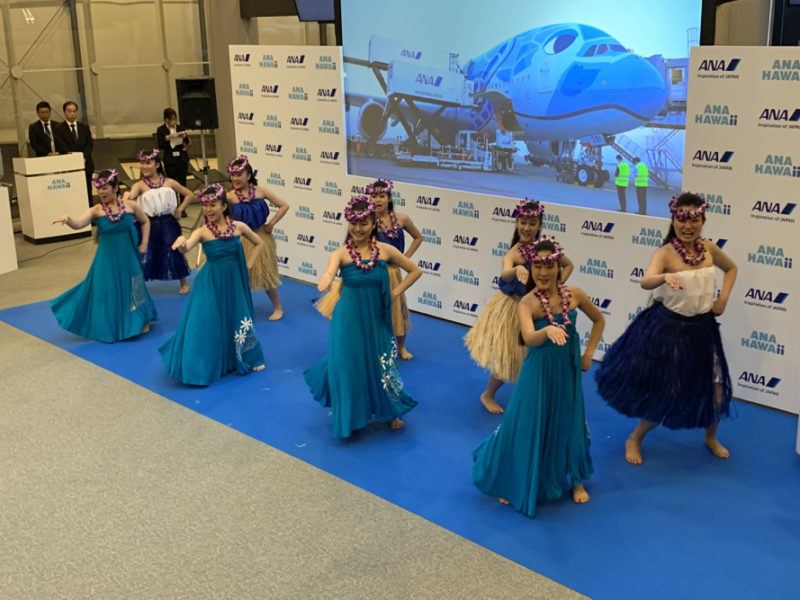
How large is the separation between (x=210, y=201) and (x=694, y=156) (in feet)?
11.5

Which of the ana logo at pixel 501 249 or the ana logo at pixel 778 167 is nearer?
the ana logo at pixel 778 167

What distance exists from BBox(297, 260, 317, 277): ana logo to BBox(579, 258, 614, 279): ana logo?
356cm

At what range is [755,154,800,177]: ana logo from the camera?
5.80 m

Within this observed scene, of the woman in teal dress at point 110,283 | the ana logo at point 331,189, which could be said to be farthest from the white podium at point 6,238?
the ana logo at point 331,189

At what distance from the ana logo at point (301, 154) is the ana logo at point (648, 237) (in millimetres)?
3947

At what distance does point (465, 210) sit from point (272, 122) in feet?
9.41

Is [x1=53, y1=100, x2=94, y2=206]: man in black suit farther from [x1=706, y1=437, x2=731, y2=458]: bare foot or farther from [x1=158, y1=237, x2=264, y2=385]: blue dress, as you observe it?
[x1=706, y1=437, x2=731, y2=458]: bare foot

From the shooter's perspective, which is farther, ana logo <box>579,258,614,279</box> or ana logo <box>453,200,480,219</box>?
ana logo <box>453,200,480,219</box>

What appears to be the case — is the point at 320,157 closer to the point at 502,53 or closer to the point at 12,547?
the point at 502,53

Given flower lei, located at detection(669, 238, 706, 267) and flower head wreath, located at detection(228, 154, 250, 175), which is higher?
flower head wreath, located at detection(228, 154, 250, 175)

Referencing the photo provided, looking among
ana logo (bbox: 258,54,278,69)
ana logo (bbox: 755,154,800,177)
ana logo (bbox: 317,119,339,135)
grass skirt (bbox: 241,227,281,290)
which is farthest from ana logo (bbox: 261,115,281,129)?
ana logo (bbox: 755,154,800,177)

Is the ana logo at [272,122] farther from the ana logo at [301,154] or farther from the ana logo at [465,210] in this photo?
the ana logo at [465,210]

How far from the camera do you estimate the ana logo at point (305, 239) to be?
9641 millimetres

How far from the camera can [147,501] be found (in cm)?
517
